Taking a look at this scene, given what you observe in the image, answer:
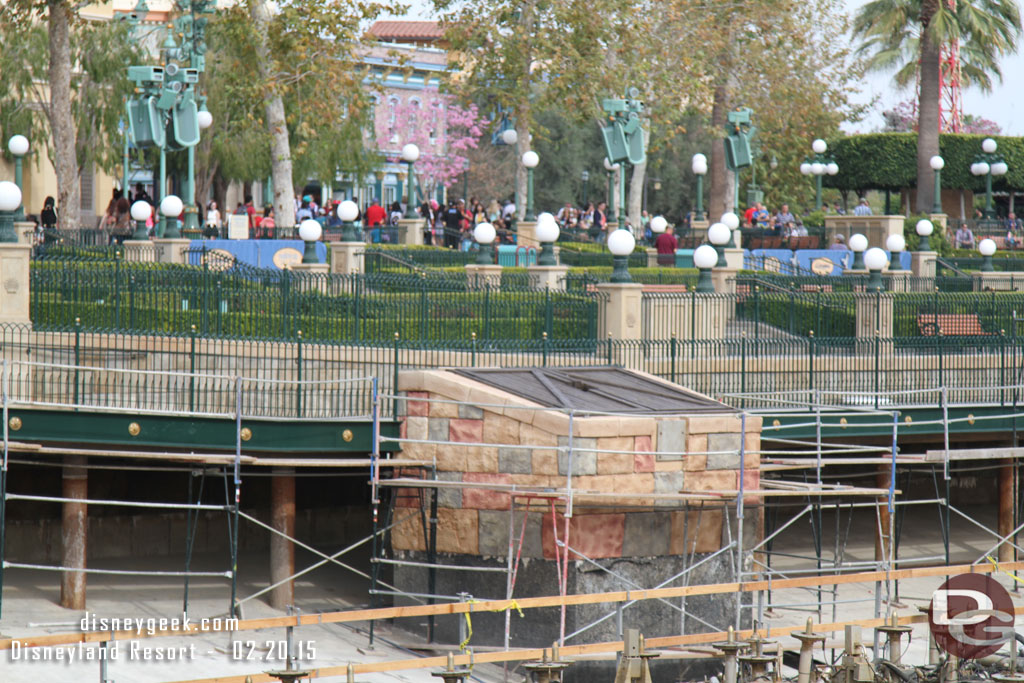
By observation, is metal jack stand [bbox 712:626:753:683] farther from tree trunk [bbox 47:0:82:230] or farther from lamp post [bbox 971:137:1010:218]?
lamp post [bbox 971:137:1010:218]

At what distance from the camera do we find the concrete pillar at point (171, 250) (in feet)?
88.2

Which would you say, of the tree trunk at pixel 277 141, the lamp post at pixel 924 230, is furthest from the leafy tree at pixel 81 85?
the lamp post at pixel 924 230

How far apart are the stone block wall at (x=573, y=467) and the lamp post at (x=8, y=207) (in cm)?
585

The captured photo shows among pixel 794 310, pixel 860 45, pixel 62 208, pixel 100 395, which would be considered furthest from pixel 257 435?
pixel 860 45

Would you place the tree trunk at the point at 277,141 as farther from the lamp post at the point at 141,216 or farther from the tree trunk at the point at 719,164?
the tree trunk at the point at 719,164

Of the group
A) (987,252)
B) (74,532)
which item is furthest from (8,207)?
(987,252)

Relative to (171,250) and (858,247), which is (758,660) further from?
(858,247)

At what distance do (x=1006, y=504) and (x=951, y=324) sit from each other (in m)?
2.89

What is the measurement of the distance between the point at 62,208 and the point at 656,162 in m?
32.7

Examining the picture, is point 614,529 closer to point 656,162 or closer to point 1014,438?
point 1014,438

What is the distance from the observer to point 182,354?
64.8ft

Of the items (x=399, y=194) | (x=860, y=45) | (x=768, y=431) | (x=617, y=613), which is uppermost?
(x=860, y=45)

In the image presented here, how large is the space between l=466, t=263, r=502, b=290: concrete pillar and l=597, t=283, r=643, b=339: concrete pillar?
154 centimetres

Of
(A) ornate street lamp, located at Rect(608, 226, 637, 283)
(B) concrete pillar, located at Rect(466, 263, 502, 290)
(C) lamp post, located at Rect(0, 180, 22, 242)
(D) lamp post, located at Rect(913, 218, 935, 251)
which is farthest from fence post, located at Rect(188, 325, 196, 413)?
(D) lamp post, located at Rect(913, 218, 935, 251)
